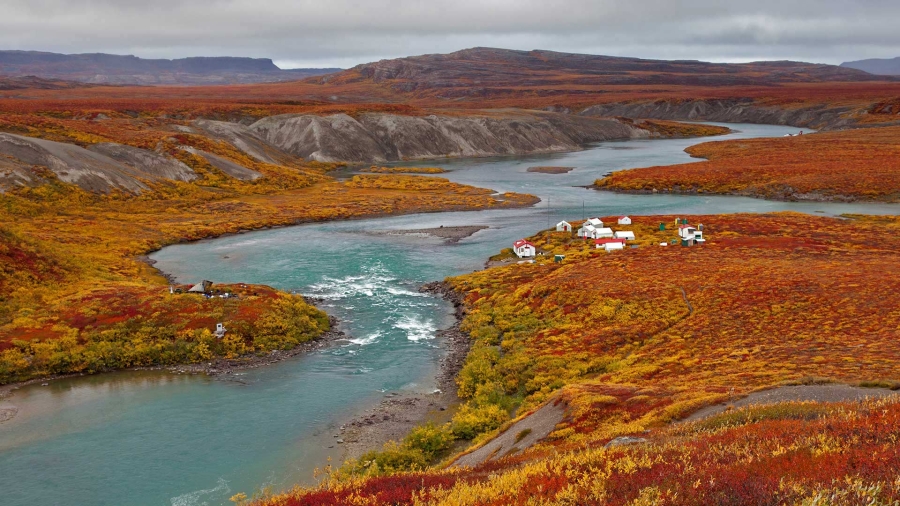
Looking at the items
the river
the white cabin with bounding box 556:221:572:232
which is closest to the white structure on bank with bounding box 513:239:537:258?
the river

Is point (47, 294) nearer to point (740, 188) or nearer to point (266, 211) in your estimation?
Result: point (266, 211)

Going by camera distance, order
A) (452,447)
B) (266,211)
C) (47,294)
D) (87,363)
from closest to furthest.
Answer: (452,447), (87,363), (47,294), (266,211)

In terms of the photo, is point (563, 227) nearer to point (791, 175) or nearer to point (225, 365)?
point (225, 365)

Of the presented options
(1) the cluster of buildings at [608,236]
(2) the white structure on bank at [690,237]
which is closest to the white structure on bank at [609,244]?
(1) the cluster of buildings at [608,236]

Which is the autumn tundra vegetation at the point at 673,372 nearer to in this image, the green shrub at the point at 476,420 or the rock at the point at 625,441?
the green shrub at the point at 476,420

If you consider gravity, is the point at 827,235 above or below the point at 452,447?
above

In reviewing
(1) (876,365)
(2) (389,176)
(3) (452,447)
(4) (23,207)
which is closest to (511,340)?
(3) (452,447)
